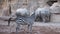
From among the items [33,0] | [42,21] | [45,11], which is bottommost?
[42,21]

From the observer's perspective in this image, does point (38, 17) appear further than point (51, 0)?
No

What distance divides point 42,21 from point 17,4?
2.82 meters

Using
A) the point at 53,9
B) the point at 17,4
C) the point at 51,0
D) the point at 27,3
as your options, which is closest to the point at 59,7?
the point at 53,9

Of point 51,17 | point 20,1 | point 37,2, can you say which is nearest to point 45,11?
point 51,17

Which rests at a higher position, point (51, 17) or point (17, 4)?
point (17, 4)

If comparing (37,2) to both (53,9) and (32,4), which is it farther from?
(53,9)

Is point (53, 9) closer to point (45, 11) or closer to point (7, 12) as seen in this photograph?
point (45, 11)

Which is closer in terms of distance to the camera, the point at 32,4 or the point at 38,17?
the point at 38,17

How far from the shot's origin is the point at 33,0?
10.6 m

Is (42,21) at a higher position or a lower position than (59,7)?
lower

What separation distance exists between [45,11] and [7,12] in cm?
301

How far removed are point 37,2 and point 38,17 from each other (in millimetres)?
1801

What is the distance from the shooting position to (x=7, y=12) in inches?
415

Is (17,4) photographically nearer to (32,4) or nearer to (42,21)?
(32,4)
